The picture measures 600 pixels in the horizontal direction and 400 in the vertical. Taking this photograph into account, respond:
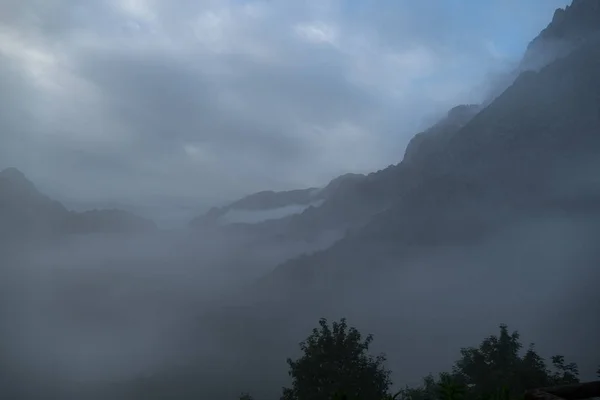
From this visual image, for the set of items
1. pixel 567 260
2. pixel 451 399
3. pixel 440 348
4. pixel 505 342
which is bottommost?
pixel 451 399

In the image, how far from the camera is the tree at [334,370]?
3055cm

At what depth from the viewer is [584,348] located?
135875 millimetres

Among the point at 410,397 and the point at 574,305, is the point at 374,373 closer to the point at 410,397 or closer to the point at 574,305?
the point at 410,397

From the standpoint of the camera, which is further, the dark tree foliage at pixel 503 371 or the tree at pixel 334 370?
the dark tree foliage at pixel 503 371

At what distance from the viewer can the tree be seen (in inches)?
1203

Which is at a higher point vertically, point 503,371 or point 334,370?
point 334,370

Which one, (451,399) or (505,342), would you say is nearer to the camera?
(451,399)

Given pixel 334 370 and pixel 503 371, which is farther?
pixel 503 371

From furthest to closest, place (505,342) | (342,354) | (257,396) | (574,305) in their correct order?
(257,396) → (574,305) → (505,342) → (342,354)

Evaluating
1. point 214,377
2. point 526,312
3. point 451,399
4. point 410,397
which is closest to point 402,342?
point 526,312

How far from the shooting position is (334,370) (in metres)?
30.9

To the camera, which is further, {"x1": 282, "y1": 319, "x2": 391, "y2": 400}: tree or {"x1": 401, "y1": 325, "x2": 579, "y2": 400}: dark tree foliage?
{"x1": 401, "y1": 325, "x2": 579, "y2": 400}: dark tree foliage

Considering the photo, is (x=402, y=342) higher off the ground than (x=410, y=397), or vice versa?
(x=402, y=342)

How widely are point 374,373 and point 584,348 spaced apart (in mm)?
129704
